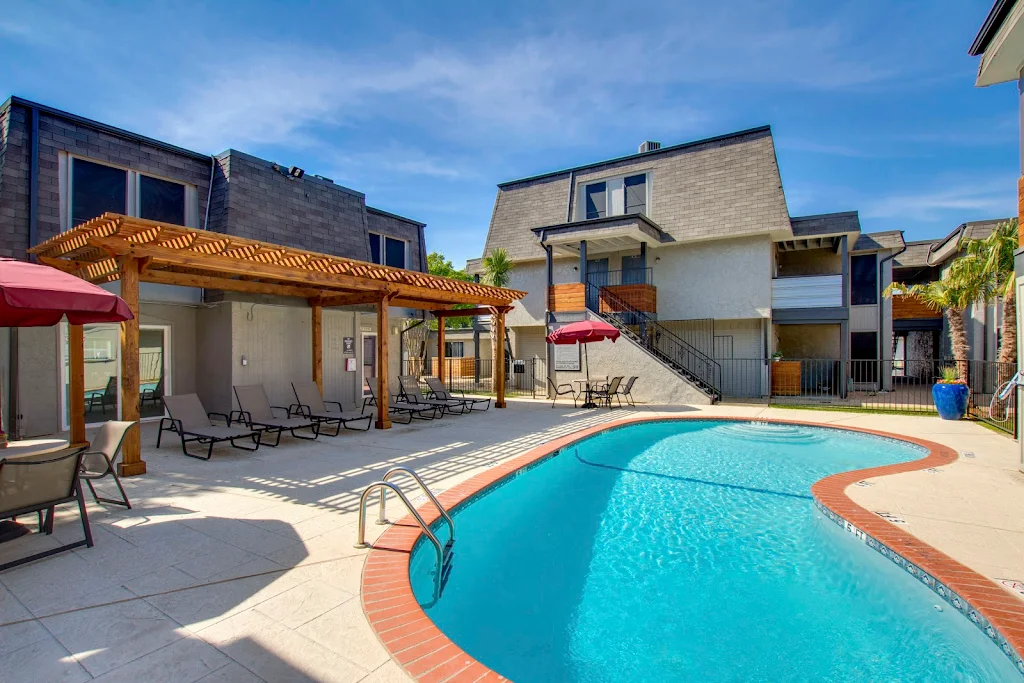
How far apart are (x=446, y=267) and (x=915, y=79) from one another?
37.4 meters

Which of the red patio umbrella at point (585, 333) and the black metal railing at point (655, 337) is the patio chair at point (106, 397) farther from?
the black metal railing at point (655, 337)

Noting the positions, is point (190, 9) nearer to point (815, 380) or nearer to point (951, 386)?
point (951, 386)

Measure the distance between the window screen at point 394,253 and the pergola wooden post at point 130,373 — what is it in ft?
31.1

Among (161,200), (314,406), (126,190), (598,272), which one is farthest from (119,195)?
(598,272)

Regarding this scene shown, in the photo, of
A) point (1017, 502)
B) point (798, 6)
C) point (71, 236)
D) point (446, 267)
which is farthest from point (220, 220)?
point (446, 267)

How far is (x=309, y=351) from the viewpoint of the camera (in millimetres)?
12930

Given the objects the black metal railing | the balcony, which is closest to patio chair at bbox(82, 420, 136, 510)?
the black metal railing

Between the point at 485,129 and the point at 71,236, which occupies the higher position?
the point at 485,129

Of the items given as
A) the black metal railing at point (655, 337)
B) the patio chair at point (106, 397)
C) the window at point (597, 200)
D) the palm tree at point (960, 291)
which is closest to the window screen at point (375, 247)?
the patio chair at point (106, 397)

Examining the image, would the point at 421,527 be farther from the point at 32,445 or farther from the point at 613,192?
the point at 613,192

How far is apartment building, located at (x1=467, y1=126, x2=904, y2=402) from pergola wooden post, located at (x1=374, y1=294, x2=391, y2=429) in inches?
343

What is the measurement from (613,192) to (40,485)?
19486 millimetres

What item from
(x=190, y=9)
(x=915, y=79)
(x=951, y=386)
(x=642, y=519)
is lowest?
(x=642, y=519)

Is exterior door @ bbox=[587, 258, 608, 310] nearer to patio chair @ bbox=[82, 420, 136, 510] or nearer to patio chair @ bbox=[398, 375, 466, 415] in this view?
patio chair @ bbox=[398, 375, 466, 415]
